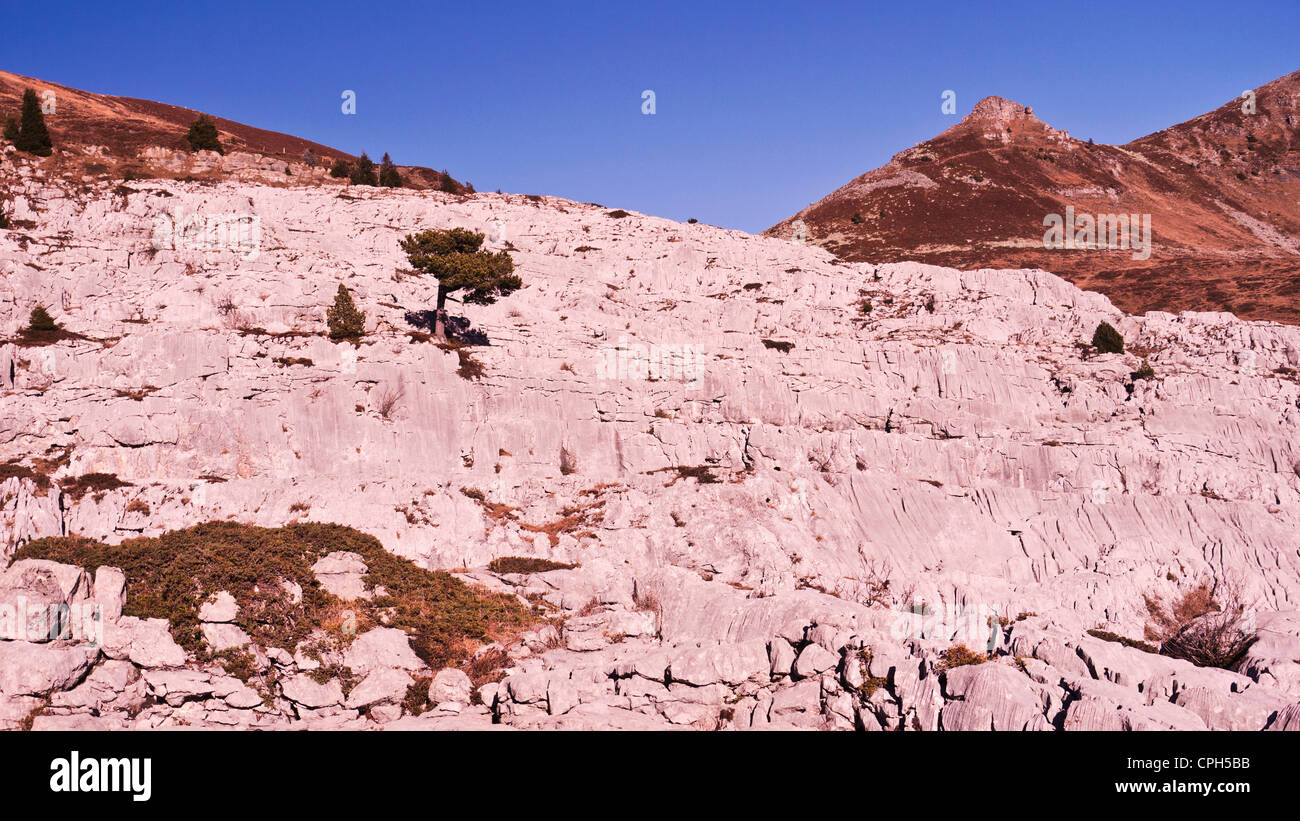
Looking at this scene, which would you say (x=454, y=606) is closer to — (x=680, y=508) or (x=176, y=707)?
(x=176, y=707)

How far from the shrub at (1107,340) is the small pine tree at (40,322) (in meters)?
68.7

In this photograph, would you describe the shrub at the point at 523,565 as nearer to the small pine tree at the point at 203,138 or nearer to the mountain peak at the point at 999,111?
the small pine tree at the point at 203,138

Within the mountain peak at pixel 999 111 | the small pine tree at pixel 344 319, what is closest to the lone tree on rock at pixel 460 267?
the small pine tree at pixel 344 319

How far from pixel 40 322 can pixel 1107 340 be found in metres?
69.9

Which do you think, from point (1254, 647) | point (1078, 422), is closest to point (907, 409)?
point (1078, 422)

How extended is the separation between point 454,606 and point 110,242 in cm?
4900

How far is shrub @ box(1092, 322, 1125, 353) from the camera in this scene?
52.7 metres

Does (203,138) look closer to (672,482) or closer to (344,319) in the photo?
(344,319)

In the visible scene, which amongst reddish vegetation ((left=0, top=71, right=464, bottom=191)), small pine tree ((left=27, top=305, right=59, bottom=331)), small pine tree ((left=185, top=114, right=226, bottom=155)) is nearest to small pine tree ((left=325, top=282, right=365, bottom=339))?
small pine tree ((left=27, top=305, right=59, bottom=331))

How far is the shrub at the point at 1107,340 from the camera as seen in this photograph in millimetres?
52656

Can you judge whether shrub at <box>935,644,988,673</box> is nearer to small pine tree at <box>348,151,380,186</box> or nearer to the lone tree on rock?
the lone tree on rock

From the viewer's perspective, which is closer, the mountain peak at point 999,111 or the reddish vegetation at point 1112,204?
the reddish vegetation at point 1112,204

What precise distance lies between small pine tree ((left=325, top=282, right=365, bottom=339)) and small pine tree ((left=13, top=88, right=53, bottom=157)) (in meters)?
51.4

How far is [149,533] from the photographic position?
33438 mm
